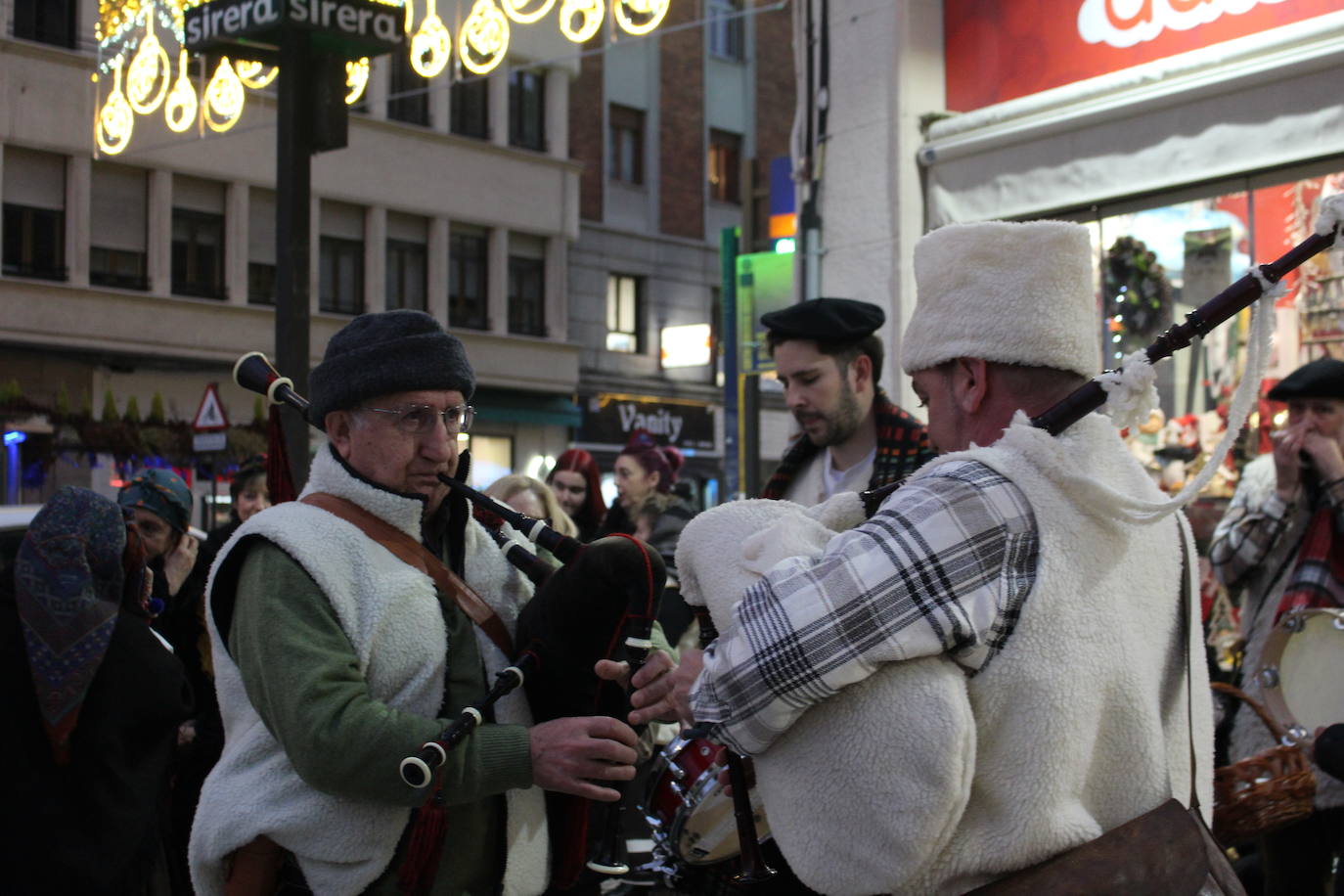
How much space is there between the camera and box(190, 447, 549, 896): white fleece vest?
2.48 metres

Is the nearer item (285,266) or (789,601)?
(789,601)

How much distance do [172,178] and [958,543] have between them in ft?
74.1

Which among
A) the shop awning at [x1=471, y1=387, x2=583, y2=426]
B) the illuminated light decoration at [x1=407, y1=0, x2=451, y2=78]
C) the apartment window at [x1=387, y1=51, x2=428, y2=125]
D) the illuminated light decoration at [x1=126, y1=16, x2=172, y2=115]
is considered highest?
the apartment window at [x1=387, y1=51, x2=428, y2=125]

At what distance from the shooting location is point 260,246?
934 inches

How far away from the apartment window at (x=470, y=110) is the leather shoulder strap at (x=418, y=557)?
79.2 ft

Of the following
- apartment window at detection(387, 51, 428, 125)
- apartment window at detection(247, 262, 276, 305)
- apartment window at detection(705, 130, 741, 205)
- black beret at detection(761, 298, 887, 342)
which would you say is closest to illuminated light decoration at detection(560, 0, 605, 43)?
black beret at detection(761, 298, 887, 342)

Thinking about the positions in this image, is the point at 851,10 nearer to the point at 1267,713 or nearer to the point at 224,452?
the point at 1267,713

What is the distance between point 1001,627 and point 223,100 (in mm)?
9661

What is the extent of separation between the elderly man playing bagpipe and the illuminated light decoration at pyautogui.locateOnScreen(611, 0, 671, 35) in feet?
18.3

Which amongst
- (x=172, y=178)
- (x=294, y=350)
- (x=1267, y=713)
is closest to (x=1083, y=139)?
(x=1267, y=713)

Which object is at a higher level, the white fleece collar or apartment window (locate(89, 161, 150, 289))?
apartment window (locate(89, 161, 150, 289))

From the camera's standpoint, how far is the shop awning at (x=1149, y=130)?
5.44m

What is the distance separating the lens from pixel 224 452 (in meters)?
21.2

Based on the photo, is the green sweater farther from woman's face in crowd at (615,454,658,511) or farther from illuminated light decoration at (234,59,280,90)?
illuminated light decoration at (234,59,280,90)
